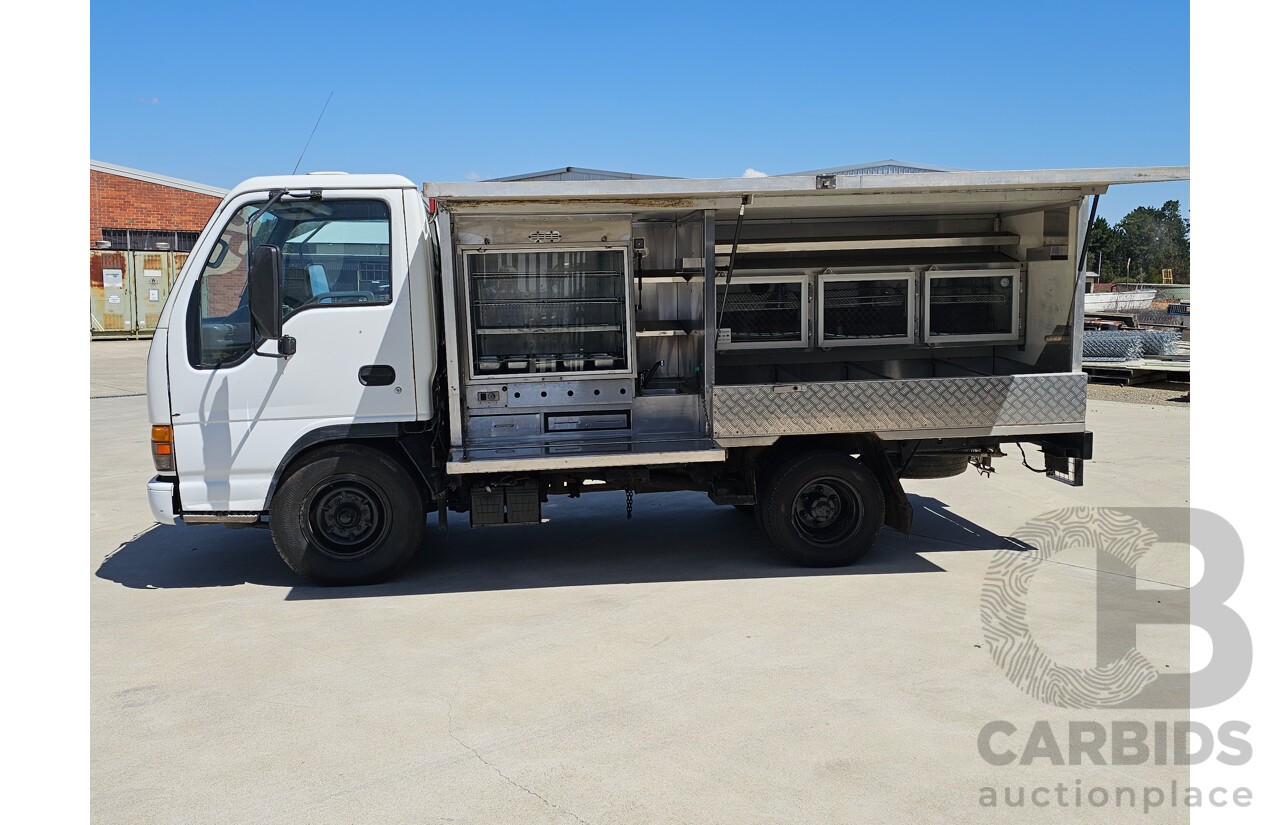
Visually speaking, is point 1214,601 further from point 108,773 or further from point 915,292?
point 108,773

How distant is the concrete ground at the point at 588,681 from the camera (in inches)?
144

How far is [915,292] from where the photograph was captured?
7.80 metres

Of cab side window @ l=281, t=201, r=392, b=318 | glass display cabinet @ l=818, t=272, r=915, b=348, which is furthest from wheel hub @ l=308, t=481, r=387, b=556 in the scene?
glass display cabinet @ l=818, t=272, r=915, b=348

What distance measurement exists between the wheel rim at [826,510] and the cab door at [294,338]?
277cm

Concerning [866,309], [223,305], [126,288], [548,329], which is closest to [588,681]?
[548,329]

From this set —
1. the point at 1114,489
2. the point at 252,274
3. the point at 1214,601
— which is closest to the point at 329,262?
the point at 252,274

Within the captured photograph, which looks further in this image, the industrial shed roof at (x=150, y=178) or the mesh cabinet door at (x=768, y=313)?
the industrial shed roof at (x=150, y=178)

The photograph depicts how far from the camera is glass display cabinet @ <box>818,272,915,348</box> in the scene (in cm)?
779

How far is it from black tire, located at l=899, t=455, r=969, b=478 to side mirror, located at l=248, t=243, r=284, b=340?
14.6 feet

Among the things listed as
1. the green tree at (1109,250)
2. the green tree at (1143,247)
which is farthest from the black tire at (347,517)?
the green tree at (1109,250)

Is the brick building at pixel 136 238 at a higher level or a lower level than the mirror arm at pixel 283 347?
higher

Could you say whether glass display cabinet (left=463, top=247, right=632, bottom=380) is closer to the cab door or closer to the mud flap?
the cab door

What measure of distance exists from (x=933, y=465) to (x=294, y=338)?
4.55 meters

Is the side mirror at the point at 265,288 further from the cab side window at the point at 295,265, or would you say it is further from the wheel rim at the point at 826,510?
the wheel rim at the point at 826,510
